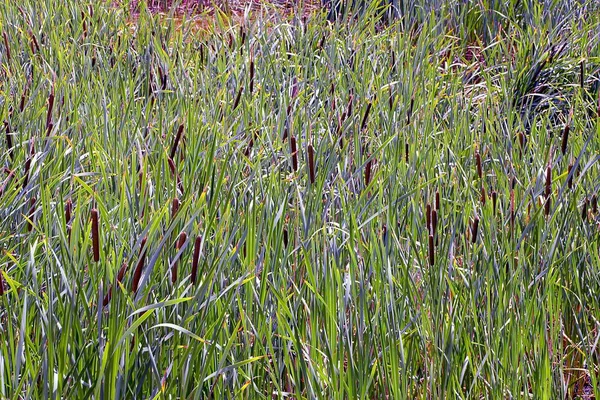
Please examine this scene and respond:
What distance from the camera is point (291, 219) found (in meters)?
1.86

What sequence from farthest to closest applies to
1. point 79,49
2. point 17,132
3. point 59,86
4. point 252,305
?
1. point 79,49
2. point 59,86
3. point 17,132
4. point 252,305

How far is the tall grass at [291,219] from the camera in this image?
4.42 feet

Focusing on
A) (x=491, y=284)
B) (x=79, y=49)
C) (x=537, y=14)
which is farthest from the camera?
(x=537, y=14)

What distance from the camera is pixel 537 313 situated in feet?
5.05

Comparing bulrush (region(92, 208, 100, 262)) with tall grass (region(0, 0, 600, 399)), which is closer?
bulrush (region(92, 208, 100, 262))

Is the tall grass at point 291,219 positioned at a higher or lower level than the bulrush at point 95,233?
lower

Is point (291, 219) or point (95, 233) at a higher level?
point (95, 233)

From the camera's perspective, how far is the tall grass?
1.35 m

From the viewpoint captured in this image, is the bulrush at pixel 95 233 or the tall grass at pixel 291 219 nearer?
the bulrush at pixel 95 233

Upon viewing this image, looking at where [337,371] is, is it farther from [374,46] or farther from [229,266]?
[374,46]

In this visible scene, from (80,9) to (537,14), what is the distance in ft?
6.48

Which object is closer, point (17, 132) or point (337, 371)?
point (337, 371)

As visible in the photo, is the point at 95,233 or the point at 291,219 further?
the point at 291,219

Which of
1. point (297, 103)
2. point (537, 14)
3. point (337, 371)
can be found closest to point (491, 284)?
point (337, 371)
